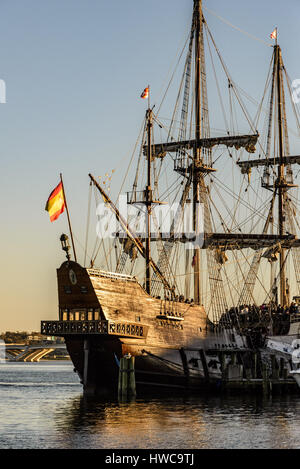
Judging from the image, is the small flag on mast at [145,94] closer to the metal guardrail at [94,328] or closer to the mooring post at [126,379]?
the metal guardrail at [94,328]

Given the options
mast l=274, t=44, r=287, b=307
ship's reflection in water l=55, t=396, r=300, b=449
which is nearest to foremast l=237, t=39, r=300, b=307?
mast l=274, t=44, r=287, b=307

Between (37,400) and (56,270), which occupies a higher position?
(56,270)

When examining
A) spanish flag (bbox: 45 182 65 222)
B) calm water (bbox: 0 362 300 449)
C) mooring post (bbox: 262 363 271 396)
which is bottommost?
calm water (bbox: 0 362 300 449)

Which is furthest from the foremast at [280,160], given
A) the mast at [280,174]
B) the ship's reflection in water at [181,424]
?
the ship's reflection in water at [181,424]

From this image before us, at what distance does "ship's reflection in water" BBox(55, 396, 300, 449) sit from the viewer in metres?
42.9

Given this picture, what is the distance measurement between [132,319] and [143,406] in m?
9.65

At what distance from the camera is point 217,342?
7744 centimetres

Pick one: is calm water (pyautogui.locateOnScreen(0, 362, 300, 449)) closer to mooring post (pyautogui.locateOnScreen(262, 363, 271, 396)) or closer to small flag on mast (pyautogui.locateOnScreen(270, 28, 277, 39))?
mooring post (pyautogui.locateOnScreen(262, 363, 271, 396))

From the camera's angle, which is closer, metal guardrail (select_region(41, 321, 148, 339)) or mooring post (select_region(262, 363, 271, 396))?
metal guardrail (select_region(41, 321, 148, 339))

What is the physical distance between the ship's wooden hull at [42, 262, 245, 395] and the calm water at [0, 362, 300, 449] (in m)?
2.94

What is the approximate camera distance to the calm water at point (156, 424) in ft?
141
